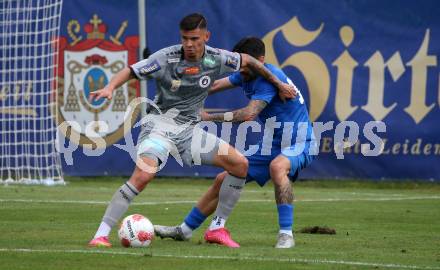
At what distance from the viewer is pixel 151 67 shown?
970 cm

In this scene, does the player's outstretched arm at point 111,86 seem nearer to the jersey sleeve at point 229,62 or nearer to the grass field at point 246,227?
the jersey sleeve at point 229,62

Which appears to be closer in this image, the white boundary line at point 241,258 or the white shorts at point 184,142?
the white boundary line at point 241,258

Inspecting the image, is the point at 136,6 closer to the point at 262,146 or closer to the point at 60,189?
the point at 60,189

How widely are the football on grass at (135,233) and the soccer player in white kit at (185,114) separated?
0.11 metres

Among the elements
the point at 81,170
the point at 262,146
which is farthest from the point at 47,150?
the point at 262,146

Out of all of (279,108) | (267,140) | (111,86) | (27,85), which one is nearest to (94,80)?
(27,85)

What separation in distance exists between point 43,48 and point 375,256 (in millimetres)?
12400

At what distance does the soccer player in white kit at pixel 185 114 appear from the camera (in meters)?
9.64

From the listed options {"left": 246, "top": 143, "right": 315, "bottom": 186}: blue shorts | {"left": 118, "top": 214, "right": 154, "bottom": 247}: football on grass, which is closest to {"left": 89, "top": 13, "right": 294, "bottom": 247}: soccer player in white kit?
{"left": 118, "top": 214, "right": 154, "bottom": 247}: football on grass

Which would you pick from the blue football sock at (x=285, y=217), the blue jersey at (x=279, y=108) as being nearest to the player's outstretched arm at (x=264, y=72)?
the blue jersey at (x=279, y=108)

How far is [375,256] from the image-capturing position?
9109mm

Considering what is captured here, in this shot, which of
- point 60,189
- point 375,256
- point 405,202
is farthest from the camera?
point 60,189

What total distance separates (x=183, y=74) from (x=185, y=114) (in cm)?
43

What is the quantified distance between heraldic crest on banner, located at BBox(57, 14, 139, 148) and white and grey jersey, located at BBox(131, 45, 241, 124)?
33.4 feet
